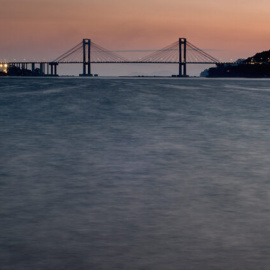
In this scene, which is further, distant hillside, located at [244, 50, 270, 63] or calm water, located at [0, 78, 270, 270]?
distant hillside, located at [244, 50, 270, 63]

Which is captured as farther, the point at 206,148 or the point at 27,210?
the point at 206,148

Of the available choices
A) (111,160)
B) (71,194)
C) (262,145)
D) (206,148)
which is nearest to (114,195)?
(71,194)

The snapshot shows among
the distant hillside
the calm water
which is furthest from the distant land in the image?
the calm water

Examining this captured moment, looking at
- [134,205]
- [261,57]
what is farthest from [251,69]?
[134,205]

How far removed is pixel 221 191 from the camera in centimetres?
502

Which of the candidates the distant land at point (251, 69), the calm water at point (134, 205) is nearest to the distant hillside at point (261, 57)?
the distant land at point (251, 69)

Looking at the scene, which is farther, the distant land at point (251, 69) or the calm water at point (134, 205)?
the distant land at point (251, 69)

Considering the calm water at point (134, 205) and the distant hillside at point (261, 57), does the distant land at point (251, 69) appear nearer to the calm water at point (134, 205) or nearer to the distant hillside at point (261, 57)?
the distant hillside at point (261, 57)

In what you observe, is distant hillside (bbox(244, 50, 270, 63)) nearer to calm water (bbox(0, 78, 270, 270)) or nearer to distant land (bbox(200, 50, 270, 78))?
distant land (bbox(200, 50, 270, 78))

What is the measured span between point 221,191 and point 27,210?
5.87 feet

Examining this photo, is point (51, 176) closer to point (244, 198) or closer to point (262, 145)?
point (244, 198)

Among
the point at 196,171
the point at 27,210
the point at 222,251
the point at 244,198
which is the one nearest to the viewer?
the point at 222,251

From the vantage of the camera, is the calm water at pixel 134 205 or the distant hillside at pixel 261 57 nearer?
the calm water at pixel 134 205

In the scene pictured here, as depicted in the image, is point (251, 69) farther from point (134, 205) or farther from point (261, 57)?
point (134, 205)
